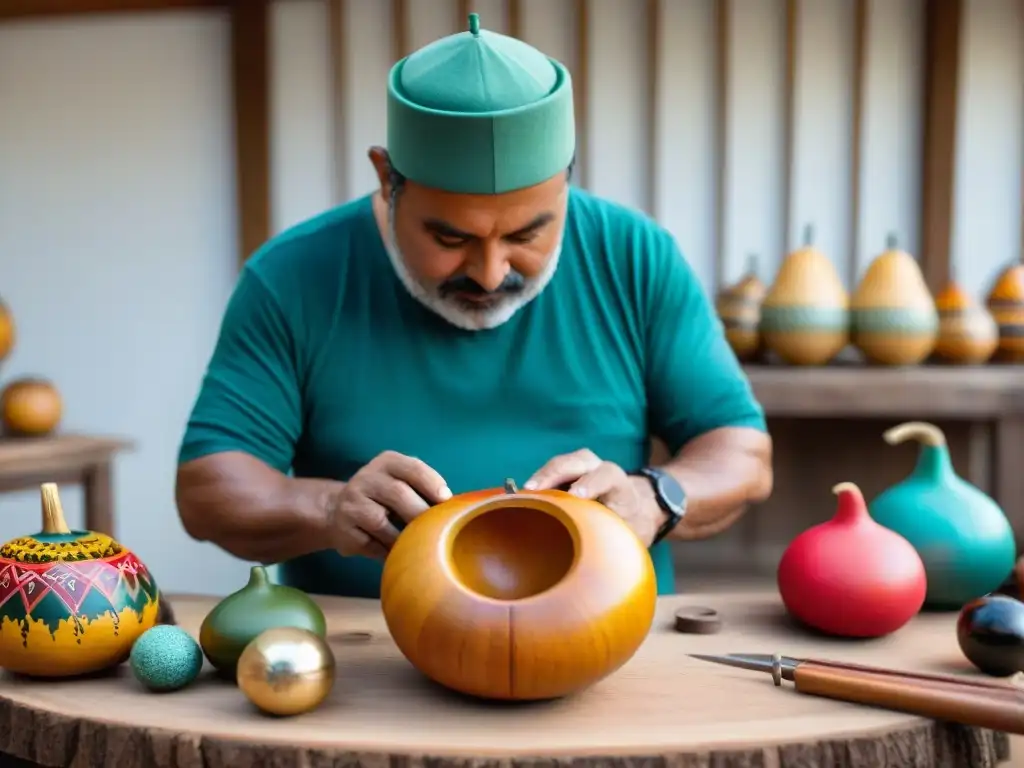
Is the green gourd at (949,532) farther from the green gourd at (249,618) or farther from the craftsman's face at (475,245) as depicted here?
the green gourd at (249,618)

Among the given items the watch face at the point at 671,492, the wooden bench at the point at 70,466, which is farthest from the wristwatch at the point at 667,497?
the wooden bench at the point at 70,466

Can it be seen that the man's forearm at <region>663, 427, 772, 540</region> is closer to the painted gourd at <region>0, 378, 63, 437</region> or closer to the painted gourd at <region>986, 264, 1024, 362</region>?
the painted gourd at <region>986, 264, 1024, 362</region>

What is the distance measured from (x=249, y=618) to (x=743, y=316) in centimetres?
178

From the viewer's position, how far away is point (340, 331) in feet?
4.98

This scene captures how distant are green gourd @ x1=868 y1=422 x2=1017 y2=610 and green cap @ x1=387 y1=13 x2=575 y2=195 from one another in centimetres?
55

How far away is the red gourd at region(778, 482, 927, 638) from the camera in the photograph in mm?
1019

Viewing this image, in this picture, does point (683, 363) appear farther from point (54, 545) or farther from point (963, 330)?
point (963, 330)

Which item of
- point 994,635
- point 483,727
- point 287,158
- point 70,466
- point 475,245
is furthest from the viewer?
point 287,158

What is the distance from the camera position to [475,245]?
52.0 inches

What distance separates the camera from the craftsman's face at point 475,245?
50.4 inches

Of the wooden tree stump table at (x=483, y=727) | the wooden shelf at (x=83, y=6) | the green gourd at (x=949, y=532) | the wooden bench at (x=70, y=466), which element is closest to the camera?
the wooden tree stump table at (x=483, y=727)

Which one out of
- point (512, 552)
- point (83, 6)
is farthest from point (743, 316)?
point (83, 6)

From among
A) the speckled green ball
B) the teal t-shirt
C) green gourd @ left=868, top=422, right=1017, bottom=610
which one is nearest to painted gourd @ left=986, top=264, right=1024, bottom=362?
the teal t-shirt

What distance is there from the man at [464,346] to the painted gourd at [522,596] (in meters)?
0.30
